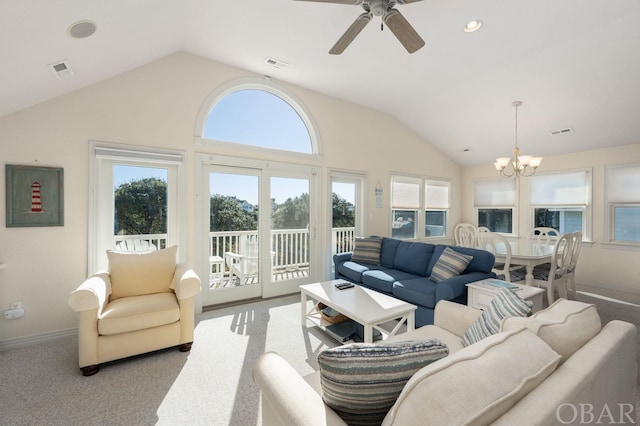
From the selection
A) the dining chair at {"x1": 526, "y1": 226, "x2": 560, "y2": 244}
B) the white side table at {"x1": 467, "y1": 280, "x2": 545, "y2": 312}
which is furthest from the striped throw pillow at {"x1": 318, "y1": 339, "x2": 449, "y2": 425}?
the dining chair at {"x1": 526, "y1": 226, "x2": 560, "y2": 244}

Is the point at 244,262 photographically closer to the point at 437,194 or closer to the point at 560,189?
the point at 437,194

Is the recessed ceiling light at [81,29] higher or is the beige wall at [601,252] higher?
the recessed ceiling light at [81,29]

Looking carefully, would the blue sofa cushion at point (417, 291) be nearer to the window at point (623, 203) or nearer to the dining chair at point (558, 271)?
the dining chair at point (558, 271)

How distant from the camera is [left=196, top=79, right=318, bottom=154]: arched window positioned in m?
3.70

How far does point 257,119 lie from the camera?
159 inches

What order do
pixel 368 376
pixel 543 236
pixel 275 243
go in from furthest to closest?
pixel 543 236 < pixel 275 243 < pixel 368 376

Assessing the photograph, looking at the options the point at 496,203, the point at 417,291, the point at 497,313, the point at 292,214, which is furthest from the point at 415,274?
the point at 496,203

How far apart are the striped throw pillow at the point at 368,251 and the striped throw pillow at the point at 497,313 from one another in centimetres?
243

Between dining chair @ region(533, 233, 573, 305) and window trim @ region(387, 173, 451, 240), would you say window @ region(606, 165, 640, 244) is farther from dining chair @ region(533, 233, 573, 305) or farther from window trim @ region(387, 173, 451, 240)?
window trim @ region(387, 173, 451, 240)

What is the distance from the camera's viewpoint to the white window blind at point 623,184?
14.1 feet

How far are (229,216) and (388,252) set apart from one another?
7.70 ft

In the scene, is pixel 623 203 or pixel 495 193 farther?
pixel 495 193

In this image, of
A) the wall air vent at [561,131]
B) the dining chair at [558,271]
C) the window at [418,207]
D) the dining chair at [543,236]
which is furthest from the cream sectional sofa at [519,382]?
the wall air vent at [561,131]

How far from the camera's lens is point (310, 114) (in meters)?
4.39
